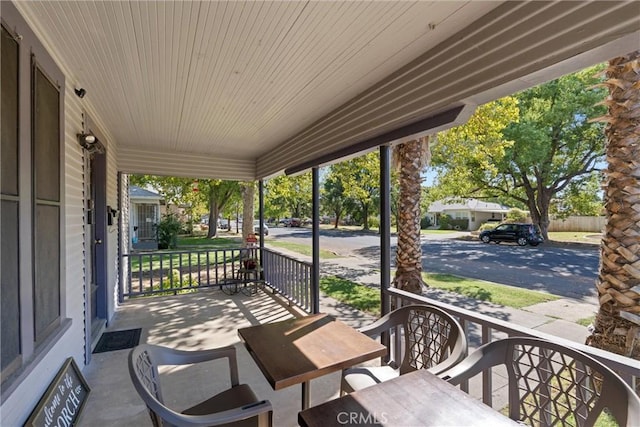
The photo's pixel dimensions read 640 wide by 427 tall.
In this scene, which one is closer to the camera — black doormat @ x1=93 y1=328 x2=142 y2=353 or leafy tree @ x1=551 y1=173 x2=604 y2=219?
black doormat @ x1=93 y1=328 x2=142 y2=353

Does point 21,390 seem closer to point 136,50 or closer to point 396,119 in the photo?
point 136,50

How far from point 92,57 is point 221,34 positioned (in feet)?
3.70

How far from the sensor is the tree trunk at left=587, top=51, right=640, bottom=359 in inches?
95.8

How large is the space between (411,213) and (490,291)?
3.03m

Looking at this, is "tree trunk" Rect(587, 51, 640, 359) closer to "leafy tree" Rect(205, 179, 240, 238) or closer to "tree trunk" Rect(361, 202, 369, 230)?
"leafy tree" Rect(205, 179, 240, 238)

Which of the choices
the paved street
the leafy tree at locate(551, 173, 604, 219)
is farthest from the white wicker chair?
the leafy tree at locate(551, 173, 604, 219)

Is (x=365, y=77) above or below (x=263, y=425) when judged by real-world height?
above

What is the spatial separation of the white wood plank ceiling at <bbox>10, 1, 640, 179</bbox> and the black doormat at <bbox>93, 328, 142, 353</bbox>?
269 centimetres

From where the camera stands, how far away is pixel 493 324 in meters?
1.91

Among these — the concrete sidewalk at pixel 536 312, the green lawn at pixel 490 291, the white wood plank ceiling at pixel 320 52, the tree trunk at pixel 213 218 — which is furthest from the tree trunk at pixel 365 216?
the white wood plank ceiling at pixel 320 52

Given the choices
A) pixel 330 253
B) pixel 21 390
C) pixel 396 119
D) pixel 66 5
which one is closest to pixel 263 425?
pixel 21 390

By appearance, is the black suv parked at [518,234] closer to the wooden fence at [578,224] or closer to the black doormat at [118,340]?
the wooden fence at [578,224]

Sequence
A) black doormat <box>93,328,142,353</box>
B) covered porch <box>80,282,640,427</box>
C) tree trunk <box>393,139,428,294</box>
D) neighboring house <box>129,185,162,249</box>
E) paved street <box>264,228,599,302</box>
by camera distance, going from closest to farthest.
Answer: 1. covered porch <box>80,282,640,427</box>
2. black doormat <box>93,328,142,353</box>
3. tree trunk <box>393,139,428,294</box>
4. paved street <box>264,228,599,302</box>
5. neighboring house <box>129,185,162,249</box>

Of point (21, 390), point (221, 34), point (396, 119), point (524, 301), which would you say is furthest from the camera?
point (524, 301)
